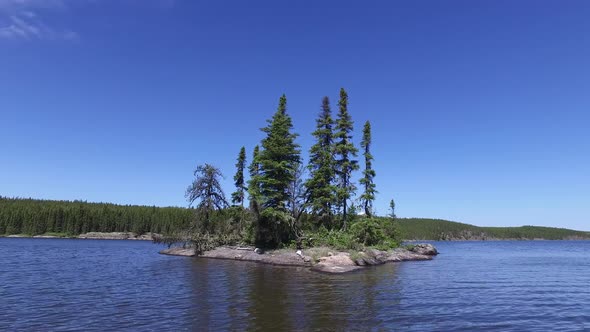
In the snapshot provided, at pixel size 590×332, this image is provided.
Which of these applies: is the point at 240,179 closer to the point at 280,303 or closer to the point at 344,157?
the point at 344,157

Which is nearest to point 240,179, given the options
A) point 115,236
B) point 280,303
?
point 280,303

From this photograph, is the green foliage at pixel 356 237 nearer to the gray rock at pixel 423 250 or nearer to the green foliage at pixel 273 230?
the green foliage at pixel 273 230

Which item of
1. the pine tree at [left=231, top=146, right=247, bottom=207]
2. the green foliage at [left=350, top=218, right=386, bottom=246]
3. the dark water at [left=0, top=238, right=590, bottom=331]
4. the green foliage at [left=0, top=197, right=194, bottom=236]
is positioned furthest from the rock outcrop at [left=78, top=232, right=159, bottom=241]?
the dark water at [left=0, top=238, right=590, bottom=331]

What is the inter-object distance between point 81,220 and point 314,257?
5640 inches

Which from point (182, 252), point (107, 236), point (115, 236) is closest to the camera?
point (182, 252)

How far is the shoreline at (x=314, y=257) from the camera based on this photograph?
3922 cm

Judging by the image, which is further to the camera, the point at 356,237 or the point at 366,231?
the point at 366,231

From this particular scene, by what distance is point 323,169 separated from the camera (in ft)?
182

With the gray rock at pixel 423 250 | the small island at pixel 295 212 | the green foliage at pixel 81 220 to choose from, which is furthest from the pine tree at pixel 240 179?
the green foliage at pixel 81 220

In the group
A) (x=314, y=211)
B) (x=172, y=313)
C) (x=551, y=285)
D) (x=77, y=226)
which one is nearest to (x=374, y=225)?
(x=314, y=211)

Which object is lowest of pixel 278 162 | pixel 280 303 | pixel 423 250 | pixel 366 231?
pixel 280 303

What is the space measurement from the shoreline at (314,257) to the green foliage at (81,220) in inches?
3607

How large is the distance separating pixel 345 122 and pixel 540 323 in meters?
44.7

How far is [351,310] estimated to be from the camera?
59.5 ft
